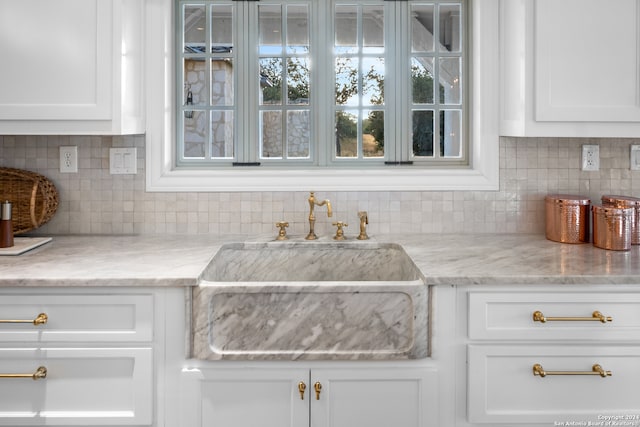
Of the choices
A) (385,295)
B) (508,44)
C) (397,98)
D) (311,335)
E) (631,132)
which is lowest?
(311,335)

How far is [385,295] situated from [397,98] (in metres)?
1.10

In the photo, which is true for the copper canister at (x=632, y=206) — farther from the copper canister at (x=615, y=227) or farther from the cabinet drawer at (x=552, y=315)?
the cabinet drawer at (x=552, y=315)

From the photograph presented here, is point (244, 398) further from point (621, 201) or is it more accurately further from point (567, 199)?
point (621, 201)

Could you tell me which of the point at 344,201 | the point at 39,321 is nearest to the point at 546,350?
the point at 344,201

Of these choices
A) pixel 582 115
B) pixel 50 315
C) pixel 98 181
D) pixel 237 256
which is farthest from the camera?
pixel 98 181

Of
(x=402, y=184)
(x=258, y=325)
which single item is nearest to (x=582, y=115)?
(x=402, y=184)

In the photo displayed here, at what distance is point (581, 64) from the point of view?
7.32ft

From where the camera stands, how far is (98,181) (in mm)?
2564

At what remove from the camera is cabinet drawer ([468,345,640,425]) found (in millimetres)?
1887

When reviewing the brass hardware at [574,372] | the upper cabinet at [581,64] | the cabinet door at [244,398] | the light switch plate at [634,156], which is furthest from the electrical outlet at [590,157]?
the cabinet door at [244,398]

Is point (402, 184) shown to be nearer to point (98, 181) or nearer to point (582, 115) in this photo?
point (582, 115)

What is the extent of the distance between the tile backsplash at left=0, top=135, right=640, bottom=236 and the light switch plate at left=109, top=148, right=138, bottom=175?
0.8 inches

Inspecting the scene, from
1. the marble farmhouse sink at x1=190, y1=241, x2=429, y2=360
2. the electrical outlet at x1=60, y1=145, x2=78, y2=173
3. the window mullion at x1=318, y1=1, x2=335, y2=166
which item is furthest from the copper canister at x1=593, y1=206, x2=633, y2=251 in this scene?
the electrical outlet at x1=60, y1=145, x2=78, y2=173

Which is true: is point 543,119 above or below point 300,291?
above
